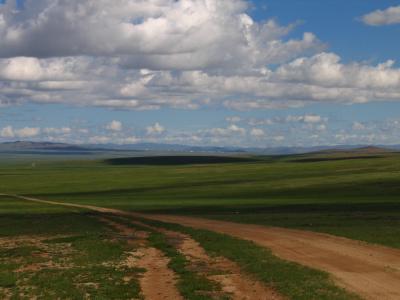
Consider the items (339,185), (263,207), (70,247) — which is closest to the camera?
(70,247)

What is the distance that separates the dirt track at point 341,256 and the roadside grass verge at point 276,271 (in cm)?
85

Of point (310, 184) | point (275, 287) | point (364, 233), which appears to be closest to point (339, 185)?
point (310, 184)

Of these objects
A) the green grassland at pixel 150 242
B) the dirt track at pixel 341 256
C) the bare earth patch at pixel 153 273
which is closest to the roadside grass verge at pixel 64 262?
the green grassland at pixel 150 242

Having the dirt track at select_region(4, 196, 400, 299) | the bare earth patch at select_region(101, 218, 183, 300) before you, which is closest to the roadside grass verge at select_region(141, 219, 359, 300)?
the dirt track at select_region(4, 196, 400, 299)

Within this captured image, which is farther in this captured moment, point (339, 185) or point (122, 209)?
point (339, 185)

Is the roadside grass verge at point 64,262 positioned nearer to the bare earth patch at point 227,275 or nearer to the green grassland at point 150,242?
the green grassland at point 150,242

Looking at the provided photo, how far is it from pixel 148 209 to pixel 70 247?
33969 millimetres

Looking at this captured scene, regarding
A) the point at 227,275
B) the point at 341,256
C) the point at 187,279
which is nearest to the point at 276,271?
the point at 227,275

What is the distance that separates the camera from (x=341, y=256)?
104 ft

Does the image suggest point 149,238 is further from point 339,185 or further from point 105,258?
point 339,185

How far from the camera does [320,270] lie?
27719 mm

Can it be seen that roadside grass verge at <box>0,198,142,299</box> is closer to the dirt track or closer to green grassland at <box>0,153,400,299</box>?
green grassland at <box>0,153,400,299</box>

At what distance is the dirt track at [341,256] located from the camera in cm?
2439

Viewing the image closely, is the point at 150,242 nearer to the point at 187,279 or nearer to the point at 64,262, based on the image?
the point at 64,262
